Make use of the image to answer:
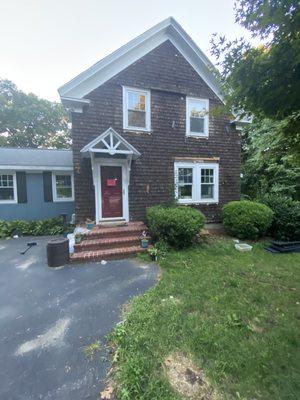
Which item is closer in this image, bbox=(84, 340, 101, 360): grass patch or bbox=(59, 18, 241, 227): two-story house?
bbox=(84, 340, 101, 360): grass patch

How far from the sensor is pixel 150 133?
874 cm

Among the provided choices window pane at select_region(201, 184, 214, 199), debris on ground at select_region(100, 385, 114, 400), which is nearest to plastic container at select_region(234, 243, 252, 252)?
window pane at select_region(201, 184, 214, 199)

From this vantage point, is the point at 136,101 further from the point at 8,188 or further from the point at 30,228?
the point at 8,188

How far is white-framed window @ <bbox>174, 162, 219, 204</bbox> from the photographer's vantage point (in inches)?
368

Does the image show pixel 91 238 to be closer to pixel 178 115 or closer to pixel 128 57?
pixel 178 115

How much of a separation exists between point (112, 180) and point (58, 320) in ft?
17.7

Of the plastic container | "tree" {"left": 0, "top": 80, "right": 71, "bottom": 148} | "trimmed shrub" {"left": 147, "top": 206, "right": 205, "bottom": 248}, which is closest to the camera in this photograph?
"trimmed shrub" {"left": 147, "top": 206, "right": 205, "bottom": 248}

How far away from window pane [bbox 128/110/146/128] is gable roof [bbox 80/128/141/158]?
140 cm

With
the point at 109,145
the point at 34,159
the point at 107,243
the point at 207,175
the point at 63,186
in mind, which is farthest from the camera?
the point at 63,186

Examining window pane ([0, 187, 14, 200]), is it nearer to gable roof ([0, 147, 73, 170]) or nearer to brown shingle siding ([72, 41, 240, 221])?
gable roof ([0, 147, 73, 170])

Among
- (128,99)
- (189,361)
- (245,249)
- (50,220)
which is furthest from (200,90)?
(189,361)

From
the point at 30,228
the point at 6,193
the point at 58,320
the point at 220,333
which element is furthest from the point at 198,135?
the point at 6,193

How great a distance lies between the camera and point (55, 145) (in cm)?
2819

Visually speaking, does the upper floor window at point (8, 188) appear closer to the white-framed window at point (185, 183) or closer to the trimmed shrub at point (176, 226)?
the trimmed shrub at point (176, 226)
